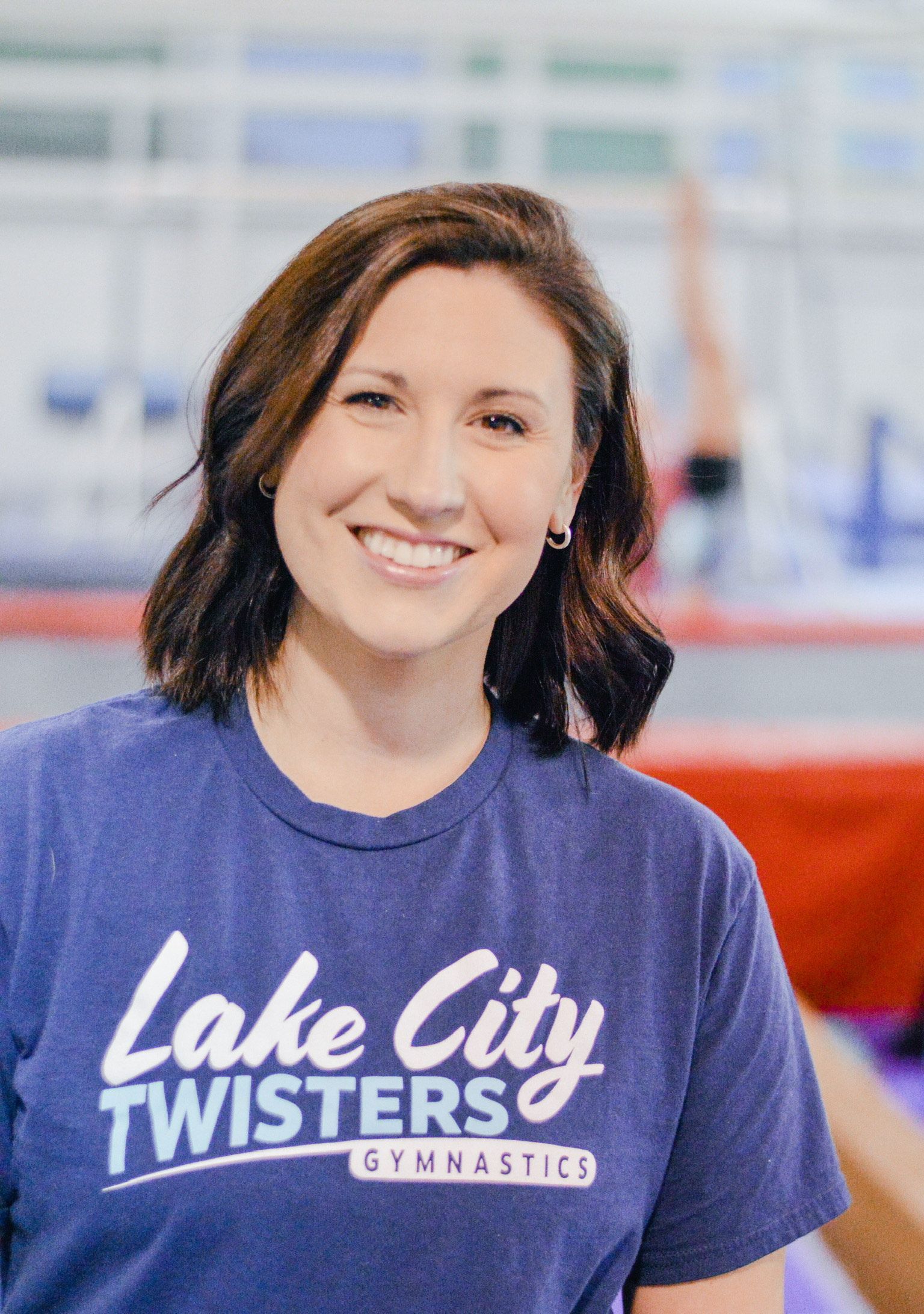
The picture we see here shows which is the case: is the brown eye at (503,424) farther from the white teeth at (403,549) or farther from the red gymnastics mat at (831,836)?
the red gymnastics mat at (831,836)

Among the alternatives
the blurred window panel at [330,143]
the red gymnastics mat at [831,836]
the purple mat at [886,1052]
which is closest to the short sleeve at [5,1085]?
the red gymnastics mat at [831,836]

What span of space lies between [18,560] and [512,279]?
4015mm

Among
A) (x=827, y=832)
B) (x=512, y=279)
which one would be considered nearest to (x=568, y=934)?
(x=512, y=279)

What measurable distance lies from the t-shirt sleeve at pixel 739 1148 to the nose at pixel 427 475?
322 mm

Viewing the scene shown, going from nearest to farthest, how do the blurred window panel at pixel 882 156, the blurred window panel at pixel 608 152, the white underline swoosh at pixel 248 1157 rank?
the white underline swoosh at pixel 248 1157
the blurred window panel at pixel 882 156
the blurred window panel at pixel 608 152

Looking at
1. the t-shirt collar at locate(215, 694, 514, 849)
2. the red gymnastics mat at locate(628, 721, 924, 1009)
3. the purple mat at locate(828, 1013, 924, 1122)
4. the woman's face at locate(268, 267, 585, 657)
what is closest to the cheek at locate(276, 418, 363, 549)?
the woman's face at locate(268, 267, 585, 657)

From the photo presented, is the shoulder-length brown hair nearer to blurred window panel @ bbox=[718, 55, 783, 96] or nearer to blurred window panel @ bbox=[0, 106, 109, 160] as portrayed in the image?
blurred window panel @ bbox=[718, 55, 783, 96]

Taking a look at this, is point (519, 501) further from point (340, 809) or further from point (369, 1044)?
point (369, 1044)

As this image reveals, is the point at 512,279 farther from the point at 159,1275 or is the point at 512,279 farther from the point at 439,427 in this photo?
the point at 159,1275

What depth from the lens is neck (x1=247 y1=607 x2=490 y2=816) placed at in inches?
31.2

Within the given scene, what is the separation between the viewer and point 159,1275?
0.70 meters

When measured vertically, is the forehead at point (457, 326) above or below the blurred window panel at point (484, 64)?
below

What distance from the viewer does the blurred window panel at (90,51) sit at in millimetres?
6941

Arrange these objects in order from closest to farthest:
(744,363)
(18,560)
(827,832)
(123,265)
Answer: (827,832)
(18,560)
(123,265)
(744,363)
